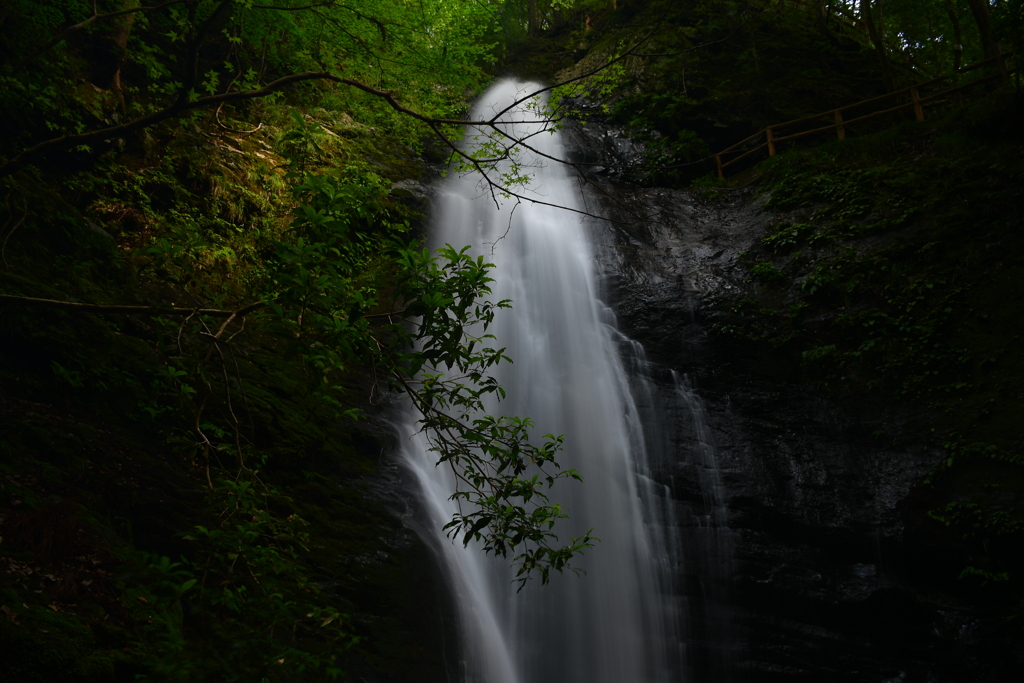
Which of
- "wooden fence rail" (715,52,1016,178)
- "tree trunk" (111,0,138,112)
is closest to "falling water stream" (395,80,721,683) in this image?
"wooden fence rail" (715,52,1016,178)

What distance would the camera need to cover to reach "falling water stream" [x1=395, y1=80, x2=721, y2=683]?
6.50 metres

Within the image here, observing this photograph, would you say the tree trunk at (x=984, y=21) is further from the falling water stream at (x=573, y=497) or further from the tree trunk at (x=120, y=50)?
the tree trunk at (x=120, y=50)

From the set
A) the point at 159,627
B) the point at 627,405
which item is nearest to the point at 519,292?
the point at 627,405

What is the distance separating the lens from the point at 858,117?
1319 cm

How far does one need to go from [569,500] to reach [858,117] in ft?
38.3

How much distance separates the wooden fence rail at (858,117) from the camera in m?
11.7

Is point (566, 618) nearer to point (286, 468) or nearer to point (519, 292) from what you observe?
point (286, 468)

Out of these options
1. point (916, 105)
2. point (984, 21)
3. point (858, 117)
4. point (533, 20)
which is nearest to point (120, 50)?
point (858, 117)

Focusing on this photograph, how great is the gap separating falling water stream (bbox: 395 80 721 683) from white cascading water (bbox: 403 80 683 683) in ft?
0.06

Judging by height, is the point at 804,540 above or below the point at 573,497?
below

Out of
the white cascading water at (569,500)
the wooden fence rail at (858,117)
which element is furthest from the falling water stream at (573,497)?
the wooden fence rail at (858,117)

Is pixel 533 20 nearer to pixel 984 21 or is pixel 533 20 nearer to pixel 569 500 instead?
pixel 984 21

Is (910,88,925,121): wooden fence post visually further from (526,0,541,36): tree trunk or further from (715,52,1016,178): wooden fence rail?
(526,0,541,36): tree trunk

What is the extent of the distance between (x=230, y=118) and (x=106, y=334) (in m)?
6.47
